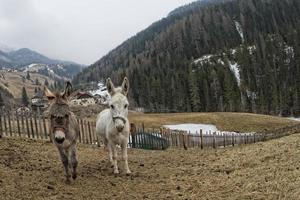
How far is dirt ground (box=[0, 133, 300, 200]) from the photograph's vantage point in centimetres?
1164

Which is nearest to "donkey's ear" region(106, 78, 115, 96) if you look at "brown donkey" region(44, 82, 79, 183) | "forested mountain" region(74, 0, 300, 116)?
"brown donkey" region(44, 82, 79, 183)

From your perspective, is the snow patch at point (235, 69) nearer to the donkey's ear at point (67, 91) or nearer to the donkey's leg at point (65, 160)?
the donkey's ear at point (67, 91)

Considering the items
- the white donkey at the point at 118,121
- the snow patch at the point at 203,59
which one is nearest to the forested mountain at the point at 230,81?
the snow patch at the point at 203,59

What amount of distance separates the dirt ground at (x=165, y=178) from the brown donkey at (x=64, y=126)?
0.74m

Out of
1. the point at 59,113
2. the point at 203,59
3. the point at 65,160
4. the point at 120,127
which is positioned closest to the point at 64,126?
the point at 59,113

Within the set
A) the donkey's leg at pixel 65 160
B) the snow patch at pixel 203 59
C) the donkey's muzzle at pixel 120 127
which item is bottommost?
the donkey's leg at pixel 65 160

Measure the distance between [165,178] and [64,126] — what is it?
13.2 ft

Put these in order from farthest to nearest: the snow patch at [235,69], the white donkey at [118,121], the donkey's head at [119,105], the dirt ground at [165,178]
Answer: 1. the snow patch at [235,69]
2. the white donkey at [118,121]
3. the donkey's head at [119,105]
4. the dirt ground at [165,178]

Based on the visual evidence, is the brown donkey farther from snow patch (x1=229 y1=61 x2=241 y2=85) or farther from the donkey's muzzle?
snow patch (x1=229 y1=61 x2=241 y2=85)

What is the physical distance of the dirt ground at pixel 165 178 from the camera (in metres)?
11.6

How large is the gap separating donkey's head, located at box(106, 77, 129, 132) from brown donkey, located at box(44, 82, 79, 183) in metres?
1.34

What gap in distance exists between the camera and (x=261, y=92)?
5679 inches

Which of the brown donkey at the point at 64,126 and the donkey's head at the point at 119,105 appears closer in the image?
the brown donkey at the point at 64,126

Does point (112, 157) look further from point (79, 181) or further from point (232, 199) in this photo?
point (232, 199)
